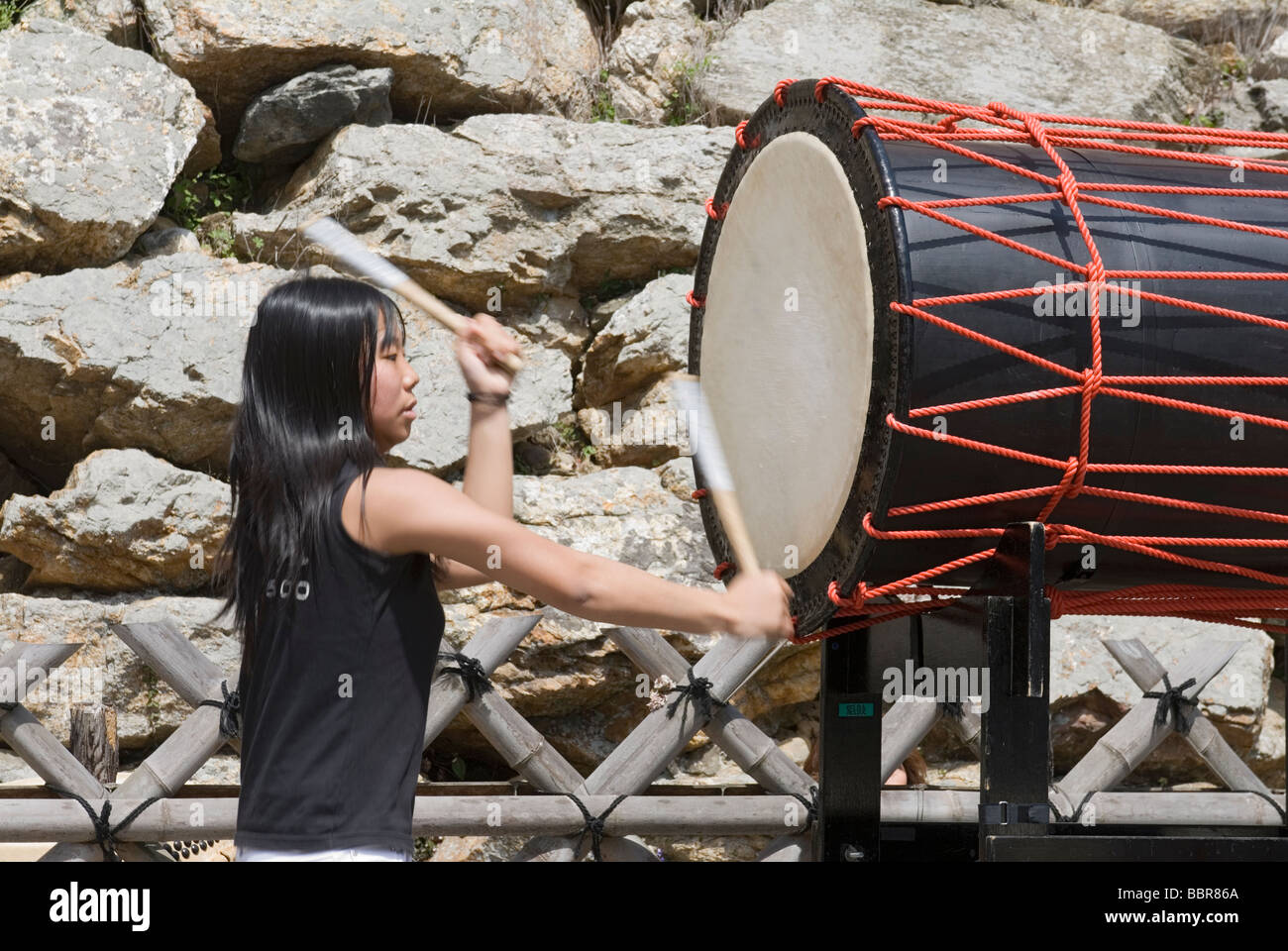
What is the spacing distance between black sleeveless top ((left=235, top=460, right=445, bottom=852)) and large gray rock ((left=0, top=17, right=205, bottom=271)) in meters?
3.43

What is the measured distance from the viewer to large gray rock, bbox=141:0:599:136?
471 centimetres

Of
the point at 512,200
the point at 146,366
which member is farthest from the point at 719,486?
the point at 512,200

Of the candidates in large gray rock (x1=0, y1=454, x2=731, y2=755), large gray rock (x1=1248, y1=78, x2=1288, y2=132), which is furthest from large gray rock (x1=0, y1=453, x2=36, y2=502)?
large gray rock (x1=1248, y1=78, x2=1288, y2=132)

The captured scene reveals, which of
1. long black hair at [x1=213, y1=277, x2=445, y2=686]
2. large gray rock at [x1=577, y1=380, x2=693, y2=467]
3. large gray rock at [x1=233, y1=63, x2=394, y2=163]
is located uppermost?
large gray rock at [x1=233, y1=63, x2=394, y2=163]

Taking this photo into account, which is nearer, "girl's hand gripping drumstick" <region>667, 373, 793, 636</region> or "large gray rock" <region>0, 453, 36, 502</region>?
"girl's hand gripping drumstick" <region>667, 373, 793, 636</region>

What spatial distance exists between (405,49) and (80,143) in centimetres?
124

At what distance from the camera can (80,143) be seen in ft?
14.5

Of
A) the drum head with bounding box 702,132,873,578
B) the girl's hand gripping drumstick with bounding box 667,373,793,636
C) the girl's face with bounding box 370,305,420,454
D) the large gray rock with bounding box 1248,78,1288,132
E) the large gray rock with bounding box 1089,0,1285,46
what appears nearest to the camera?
the girl's face with bounding box 370,305,420,454

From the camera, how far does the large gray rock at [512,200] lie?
4.55 meters

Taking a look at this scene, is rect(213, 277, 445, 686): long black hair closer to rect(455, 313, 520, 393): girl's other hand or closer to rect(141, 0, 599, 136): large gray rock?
rect(455, 313, 520, 393): girl's other hand

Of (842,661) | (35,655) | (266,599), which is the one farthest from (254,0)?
(266,599)

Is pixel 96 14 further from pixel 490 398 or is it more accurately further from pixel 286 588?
pixel 286 588

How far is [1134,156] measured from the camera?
2129mm

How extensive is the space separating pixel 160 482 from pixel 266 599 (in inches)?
113
